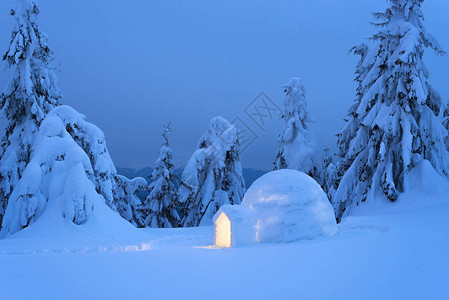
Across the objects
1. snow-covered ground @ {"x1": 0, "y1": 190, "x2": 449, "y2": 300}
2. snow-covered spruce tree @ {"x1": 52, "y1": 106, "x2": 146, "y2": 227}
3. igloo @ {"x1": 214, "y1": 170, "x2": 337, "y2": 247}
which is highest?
snow-covered spruce tree @ {"x1": 52, "y1": 106, "x2": 146, "y2": 227}

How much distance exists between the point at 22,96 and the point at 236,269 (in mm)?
16845

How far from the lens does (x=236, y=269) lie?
8.10m

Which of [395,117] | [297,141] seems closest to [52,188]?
[395,117]

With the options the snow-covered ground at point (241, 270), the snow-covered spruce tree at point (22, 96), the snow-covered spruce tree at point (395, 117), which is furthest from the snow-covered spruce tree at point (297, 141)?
the snow-covered spruce tree at point (22, 96)

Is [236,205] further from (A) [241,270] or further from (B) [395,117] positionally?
(B) [395,117]

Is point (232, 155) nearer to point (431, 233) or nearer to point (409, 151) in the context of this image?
point (409, 151)

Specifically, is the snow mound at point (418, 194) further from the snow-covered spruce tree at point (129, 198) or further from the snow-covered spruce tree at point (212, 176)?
the snow-covered spruce tree at point (129, 198)

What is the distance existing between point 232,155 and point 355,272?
18.6 metres

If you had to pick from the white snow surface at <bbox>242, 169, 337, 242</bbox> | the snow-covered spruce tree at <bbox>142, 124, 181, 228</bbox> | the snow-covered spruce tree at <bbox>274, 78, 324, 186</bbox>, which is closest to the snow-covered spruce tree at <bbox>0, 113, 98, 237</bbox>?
the white snow surface at <bbox>242, 169, 337, 242</bbox>

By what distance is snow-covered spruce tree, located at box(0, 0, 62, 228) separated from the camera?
18469 millimetres

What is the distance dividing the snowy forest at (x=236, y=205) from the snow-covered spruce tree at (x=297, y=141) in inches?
4.4

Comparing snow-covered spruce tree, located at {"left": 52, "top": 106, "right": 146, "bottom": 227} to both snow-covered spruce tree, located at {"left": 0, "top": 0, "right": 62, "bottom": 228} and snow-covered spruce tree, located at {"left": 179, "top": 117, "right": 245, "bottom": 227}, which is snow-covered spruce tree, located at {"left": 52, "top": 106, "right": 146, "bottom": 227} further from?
snow-covered spruce tree, located at {"left": 179, "top": 117, "right": 245, "bottom": 227}

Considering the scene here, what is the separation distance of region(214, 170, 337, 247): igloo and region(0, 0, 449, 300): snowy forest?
0.05 m

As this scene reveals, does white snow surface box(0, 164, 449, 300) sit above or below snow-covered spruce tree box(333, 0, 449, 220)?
below
